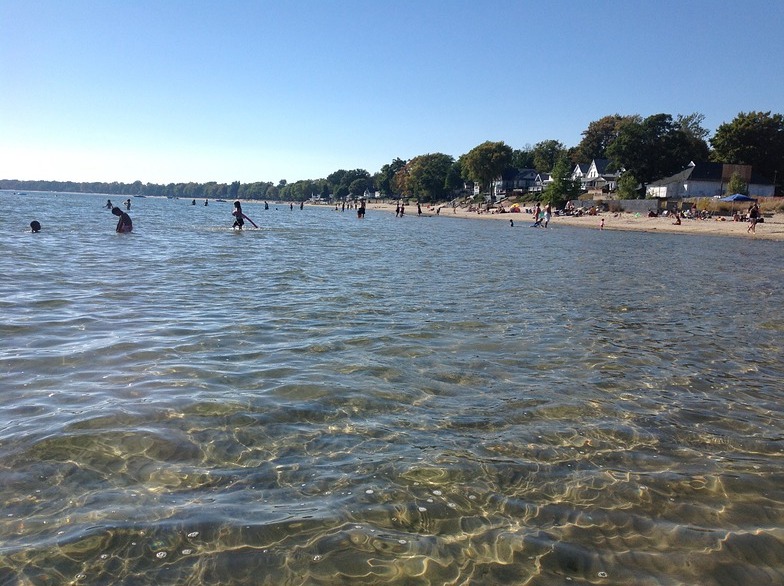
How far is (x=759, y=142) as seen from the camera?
8338cm

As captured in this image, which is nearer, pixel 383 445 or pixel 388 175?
pixel 383 445

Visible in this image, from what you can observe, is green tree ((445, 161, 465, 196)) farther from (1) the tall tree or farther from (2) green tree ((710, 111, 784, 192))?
(2) green tree ((710, 111, 784, 192))

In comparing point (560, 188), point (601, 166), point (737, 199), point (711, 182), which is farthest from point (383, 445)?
point (601, 166)

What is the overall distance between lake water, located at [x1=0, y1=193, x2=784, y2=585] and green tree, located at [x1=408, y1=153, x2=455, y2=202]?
143m

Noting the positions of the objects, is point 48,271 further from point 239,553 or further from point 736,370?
point 736,370

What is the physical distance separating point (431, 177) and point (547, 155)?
31.3 metres

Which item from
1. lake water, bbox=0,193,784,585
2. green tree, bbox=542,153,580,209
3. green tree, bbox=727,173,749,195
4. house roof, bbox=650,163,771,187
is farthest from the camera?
green tree, bbox=542,153,580,209

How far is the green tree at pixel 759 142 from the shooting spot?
8262 cm

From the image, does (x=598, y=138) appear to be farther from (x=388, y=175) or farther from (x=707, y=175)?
(x=388, y=175)

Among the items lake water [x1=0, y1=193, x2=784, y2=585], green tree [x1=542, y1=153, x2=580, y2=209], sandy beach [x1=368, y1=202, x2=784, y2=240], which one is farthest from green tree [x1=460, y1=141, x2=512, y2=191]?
lake water [x1=0, y1=193, x2=784, y2=585]

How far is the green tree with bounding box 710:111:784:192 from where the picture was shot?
8262 centimetres

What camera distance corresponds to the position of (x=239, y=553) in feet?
11.3

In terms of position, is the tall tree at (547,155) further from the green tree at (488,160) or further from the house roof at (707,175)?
the house roof at (707,175)

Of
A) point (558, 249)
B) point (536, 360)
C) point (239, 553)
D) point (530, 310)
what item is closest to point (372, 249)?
point (558, 249)
